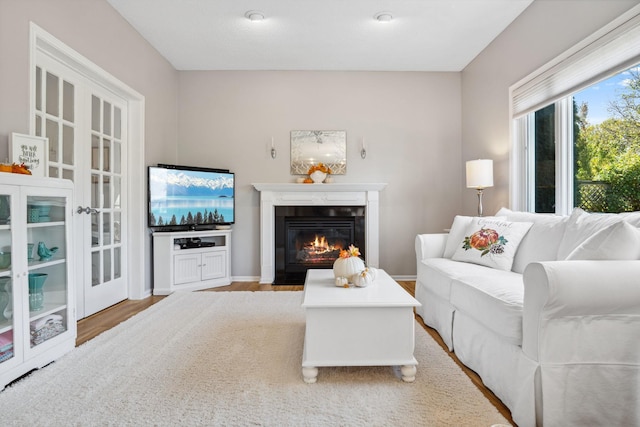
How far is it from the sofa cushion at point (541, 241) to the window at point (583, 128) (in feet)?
1.42

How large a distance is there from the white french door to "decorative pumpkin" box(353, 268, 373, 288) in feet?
6.90

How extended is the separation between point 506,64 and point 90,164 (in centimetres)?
386

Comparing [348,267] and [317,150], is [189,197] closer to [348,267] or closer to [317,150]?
[317,150]

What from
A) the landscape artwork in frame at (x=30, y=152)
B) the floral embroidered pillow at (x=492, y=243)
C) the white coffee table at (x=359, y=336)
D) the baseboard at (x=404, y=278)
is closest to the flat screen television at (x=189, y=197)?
the landscape artwork in frame at (x=30, y=152)

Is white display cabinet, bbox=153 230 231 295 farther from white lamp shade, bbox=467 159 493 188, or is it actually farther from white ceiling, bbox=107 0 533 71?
white lamp shade, bbox=467 159 493 188

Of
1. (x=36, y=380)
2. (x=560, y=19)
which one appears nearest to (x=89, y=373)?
(x=36, y=380)

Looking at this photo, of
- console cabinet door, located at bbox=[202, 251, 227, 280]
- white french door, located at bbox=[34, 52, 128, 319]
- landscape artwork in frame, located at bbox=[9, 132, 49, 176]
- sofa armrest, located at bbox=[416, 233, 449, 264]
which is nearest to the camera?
landscape artwork in frame, located at bbox=[9, 132, 49, 176]

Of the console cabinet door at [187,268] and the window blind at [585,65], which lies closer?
the window blind at [585,65]

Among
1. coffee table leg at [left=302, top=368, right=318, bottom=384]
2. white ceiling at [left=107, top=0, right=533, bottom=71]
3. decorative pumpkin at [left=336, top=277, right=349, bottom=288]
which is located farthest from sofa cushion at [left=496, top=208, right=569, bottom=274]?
white ceiling at [left=107, top=0, right=533, bottom=71]

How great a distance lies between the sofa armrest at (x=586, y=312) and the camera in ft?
4.44

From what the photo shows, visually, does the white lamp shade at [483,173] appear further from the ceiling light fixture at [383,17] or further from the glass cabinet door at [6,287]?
the glass cabinet door at [6,287]

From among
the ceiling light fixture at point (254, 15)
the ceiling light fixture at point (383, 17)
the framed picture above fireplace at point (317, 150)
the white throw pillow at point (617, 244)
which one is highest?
the ceiling light fixture at point (254, 15)

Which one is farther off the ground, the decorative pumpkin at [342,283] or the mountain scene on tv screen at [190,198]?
the mountain scene on tv screen at [190,198]

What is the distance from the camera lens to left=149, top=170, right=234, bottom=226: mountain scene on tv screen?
3748 mm
